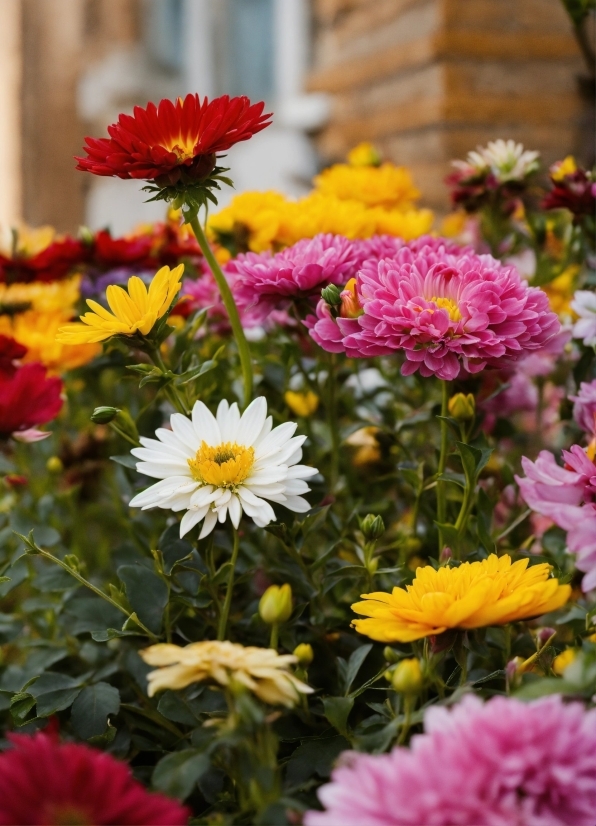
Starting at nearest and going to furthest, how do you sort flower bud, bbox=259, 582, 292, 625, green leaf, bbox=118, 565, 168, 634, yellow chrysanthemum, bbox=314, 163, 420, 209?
flower bud, bbox=259, 582, 292, 625 → green leaf, bbox=118, 565, 168, 634 → yellow chrysanthemum, bbox=314, 163, 420, 209

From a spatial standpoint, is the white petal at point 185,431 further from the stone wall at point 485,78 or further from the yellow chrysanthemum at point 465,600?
the stone wall at point 485,78

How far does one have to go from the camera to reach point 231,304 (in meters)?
0.45

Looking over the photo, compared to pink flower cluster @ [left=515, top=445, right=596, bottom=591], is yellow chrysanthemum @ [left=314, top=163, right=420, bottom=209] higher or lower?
higher

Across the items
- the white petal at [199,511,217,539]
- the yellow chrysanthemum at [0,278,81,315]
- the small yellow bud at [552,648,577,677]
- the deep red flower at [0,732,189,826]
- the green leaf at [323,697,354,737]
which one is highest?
the yellow chrysanthemum at [0,278,81,315]

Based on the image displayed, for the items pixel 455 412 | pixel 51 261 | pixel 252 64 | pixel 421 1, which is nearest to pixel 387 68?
pixel 421 1

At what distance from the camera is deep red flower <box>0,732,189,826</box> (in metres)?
0.26

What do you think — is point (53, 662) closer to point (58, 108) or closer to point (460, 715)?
point (460, 715)

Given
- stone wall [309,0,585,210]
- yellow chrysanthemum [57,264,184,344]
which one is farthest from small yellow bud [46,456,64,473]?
stone wall [309,0,585,210]

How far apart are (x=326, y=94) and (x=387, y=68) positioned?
0.35 meters

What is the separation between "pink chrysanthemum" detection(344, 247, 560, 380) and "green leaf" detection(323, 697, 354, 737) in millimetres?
153

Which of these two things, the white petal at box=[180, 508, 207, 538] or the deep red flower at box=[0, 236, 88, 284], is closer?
the white petal at box=[180, 508, 207, 538]

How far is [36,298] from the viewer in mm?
683

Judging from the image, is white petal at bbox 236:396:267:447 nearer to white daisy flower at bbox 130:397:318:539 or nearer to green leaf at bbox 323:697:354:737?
white daisy flower at bbox 130:397:318:539

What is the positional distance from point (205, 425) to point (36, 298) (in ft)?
1.07
